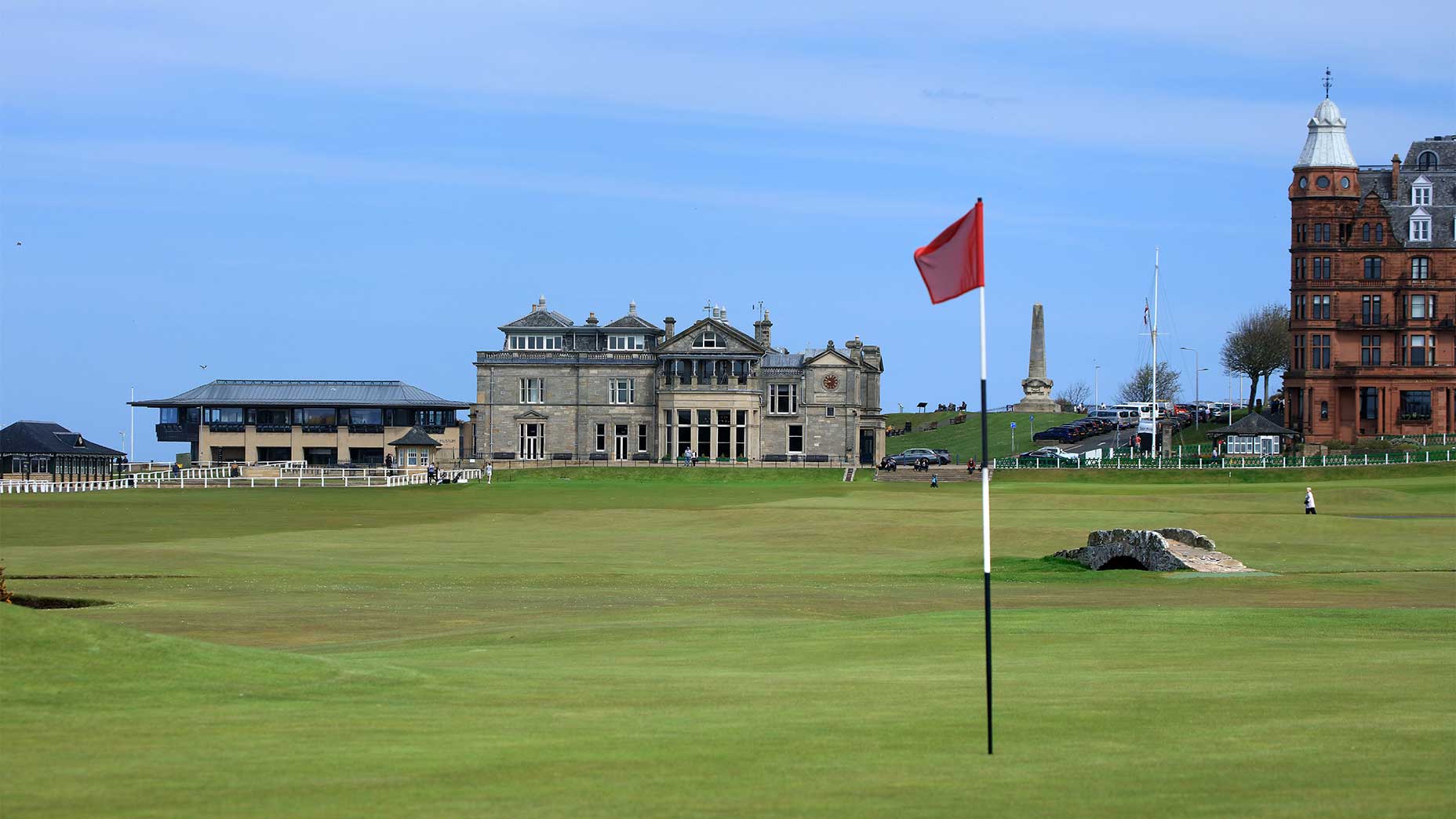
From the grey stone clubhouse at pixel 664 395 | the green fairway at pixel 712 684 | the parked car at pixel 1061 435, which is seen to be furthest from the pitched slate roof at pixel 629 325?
the green fairway at pixel 712 684

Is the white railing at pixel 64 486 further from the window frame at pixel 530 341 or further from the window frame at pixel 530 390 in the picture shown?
the window frame at pixel 530 341

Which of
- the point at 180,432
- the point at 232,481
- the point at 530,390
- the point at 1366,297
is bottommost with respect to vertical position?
the point at 232,481

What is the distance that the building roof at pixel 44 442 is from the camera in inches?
4606

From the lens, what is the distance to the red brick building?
12062 cm

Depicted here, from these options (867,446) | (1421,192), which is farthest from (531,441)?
(1421,192)

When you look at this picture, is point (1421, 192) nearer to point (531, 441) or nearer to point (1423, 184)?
point (1423, 184)

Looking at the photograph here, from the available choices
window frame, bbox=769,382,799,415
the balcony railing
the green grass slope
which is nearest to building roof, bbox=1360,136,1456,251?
the green grass slope

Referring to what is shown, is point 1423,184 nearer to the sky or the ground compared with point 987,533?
nearer to the sky

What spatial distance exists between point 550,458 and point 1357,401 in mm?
61917

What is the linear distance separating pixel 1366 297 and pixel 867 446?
134 ft

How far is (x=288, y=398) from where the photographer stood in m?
138

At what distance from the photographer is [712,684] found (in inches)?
775

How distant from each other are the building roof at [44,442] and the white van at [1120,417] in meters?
82.9

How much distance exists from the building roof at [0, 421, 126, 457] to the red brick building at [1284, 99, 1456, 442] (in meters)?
91.8
